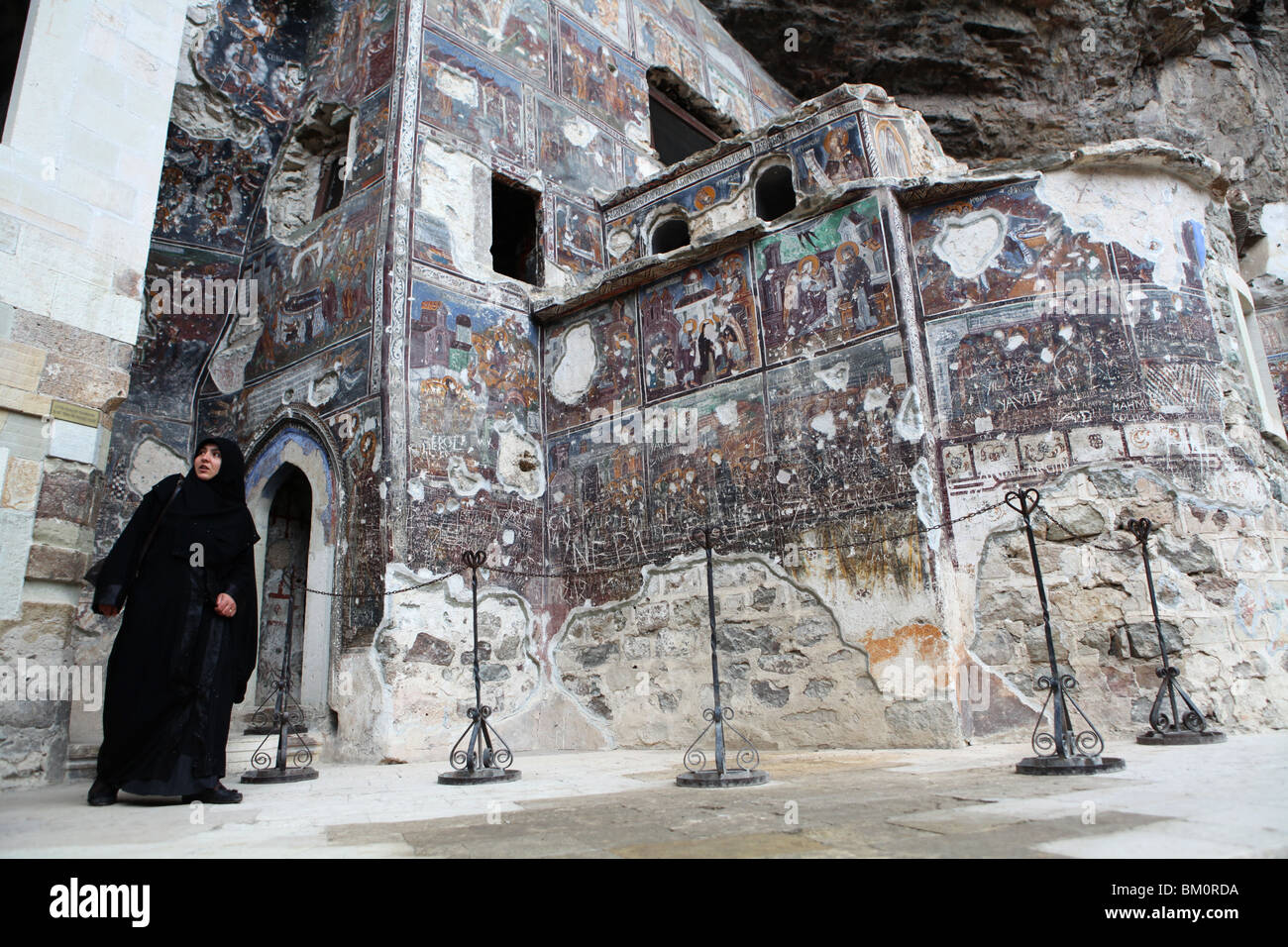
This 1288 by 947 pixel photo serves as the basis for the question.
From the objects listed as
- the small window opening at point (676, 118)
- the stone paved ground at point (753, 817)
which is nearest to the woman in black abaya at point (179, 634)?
the stone paved ground at point (753, 817)

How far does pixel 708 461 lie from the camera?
7.43 m

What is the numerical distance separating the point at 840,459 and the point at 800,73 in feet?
31.2

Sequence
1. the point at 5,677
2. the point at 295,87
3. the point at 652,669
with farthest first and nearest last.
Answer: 1. the point at 295,87
2. the point at 652,669
3. the point at 5,677

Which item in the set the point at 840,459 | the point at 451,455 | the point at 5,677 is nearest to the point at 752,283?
the point at 840,459

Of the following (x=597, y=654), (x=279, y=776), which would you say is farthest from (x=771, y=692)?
(x=279, y=776)

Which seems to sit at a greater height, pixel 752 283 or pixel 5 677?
pixel 752 283

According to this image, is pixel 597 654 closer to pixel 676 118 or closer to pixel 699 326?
pixel 699 326

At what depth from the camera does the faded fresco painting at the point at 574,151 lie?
9586 millimetres

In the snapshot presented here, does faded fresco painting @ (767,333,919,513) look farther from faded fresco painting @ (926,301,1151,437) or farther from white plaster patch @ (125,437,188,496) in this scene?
white plaster patch @ (125,437,188,496)

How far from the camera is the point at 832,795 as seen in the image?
3340 millimetres

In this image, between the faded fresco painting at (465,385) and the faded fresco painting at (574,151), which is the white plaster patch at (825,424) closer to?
the faded fresco painting at (465,385)

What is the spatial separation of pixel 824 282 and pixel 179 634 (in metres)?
5.53

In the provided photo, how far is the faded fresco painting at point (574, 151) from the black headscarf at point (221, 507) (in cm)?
621
